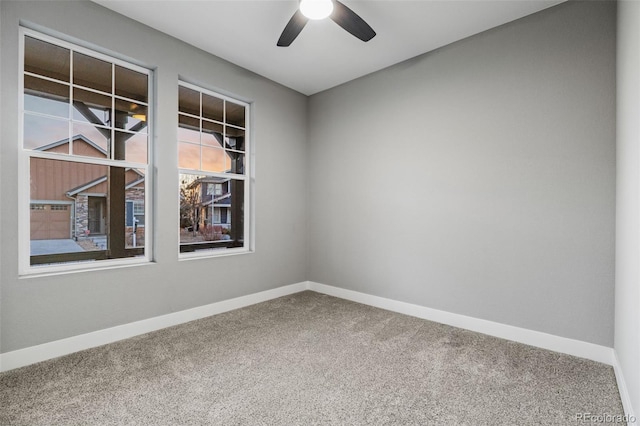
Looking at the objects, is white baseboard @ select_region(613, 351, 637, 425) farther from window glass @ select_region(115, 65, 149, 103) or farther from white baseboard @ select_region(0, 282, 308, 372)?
window glass @ select_region(115, 65, 149, 103)

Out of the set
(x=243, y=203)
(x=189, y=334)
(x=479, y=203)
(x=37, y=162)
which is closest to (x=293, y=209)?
(x=243, y=203)

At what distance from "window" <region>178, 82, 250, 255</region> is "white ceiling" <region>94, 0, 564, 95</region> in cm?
60

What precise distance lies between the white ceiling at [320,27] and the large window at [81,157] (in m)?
0.64

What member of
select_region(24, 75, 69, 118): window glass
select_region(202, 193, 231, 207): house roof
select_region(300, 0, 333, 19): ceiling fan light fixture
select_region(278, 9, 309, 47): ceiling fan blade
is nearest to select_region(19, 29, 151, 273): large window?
select_region(24, 75, 69, 118): window glass

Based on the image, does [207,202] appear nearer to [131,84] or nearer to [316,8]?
[131,84]

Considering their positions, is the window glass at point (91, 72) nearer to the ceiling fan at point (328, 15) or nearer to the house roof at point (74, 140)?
the house roof at point (74, 140)

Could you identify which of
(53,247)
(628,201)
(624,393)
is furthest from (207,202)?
(624,393)

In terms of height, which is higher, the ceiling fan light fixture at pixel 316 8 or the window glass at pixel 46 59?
the ceiling fan light fixture at pixel 316 8

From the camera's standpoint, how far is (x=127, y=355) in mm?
2518

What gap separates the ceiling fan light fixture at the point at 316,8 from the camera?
2.31 metres

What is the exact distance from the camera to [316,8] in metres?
2.36

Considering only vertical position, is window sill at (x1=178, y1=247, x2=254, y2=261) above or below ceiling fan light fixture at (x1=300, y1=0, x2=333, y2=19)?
below

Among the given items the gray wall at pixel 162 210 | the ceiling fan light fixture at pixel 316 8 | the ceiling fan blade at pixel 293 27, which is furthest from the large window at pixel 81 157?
the ceiling fan light fixture at pixel 316 8

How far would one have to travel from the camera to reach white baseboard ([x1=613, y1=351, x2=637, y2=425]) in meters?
1.70
